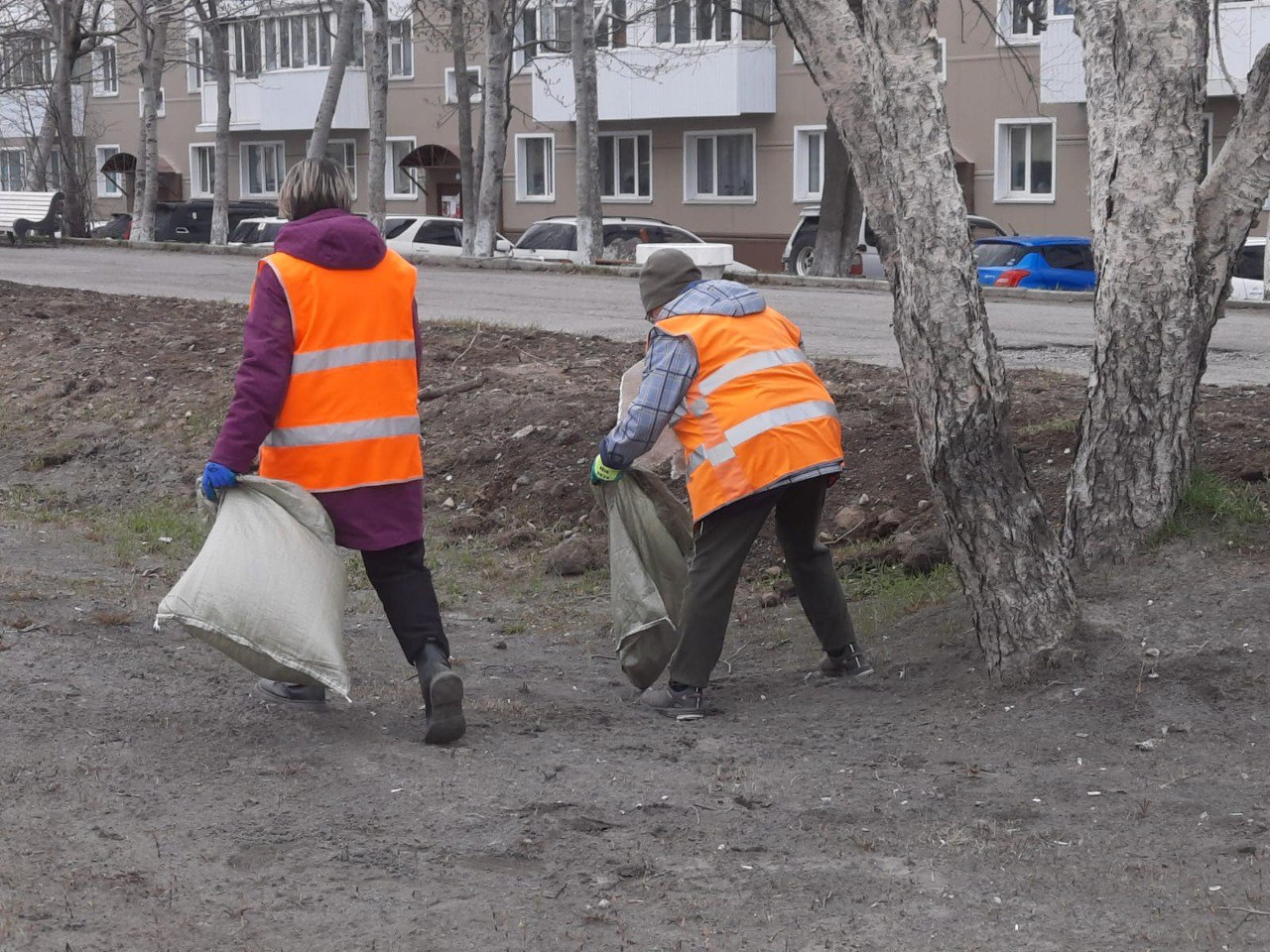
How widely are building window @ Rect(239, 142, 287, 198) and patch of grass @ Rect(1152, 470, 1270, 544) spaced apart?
39.6 meters

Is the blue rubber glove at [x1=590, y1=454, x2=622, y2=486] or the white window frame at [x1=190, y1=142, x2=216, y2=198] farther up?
the white window frame at [x1=190, y1=142, x2=216, y2=198]

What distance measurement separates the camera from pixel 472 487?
27.8ft

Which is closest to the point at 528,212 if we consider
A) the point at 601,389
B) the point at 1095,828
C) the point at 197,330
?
the point at 197,330

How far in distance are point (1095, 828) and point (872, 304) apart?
13.4m

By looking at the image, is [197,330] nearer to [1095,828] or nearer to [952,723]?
[952,723]

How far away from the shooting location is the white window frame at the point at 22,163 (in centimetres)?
4770

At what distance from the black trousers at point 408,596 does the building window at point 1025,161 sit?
92.1ft

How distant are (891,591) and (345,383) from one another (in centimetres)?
265

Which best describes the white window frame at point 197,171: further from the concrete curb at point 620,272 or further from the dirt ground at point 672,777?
the dirt ground at point 672,777


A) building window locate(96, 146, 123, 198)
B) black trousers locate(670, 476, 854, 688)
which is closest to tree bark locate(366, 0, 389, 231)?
building window locate(96, 146, 123, 198)

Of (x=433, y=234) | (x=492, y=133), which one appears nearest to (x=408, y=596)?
(x=492, y=133)

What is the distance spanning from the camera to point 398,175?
133ft

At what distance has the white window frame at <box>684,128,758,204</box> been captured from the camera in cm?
3459

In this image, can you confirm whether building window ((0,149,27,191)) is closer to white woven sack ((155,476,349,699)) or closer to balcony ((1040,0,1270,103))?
balcony ((1040,0,1270,103))
